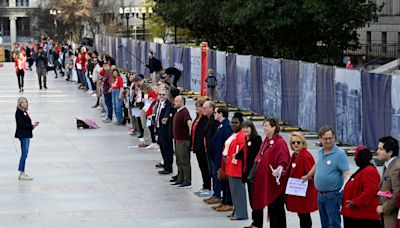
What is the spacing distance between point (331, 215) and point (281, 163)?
1155mm

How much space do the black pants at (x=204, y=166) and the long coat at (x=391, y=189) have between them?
6194mm

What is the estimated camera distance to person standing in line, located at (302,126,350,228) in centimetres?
1250

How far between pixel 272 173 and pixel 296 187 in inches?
21.7

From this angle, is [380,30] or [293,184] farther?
[380,30]

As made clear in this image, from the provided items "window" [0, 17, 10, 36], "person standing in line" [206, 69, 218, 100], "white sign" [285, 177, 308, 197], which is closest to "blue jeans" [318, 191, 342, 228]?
"white sign" [285, 177, 308, 197]

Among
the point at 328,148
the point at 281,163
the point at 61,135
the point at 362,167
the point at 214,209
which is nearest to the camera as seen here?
the point at 362,167

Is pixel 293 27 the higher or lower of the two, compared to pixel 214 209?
higher

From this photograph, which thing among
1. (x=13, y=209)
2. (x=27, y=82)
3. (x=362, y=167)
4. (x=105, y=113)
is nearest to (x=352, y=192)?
(x=362, y=167)

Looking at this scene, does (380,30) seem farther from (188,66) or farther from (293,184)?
(293,184)

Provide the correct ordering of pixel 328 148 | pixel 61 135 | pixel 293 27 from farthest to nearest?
pixel 293 27 < pixel 61 135 < pixel 328 148

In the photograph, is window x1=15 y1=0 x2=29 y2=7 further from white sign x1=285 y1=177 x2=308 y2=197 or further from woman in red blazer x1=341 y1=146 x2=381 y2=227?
woman in red blazer x1=341 y1=146 x2=381 y2=227

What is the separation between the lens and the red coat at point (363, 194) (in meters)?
11.6

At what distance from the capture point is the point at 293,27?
46.3 meters

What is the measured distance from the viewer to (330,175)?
41.0 ft
